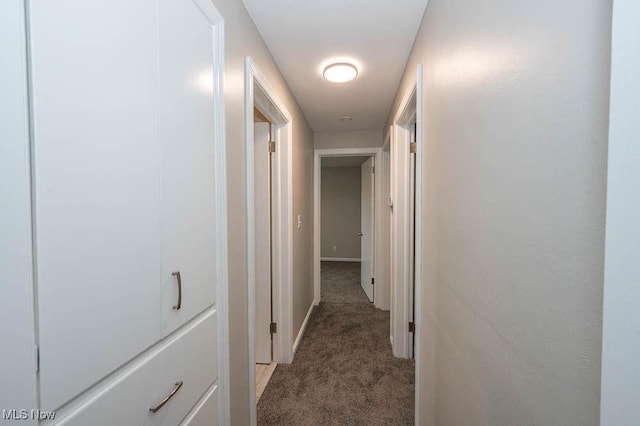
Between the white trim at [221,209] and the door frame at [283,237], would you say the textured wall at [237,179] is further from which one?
the door frame at [283,237]

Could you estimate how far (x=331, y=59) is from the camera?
1.88 meters

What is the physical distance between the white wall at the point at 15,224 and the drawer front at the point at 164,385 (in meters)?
0.16

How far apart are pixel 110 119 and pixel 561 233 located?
99 centimetres

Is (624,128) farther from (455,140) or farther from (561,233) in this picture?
(455,140)

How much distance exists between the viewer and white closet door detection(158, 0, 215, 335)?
79 cm

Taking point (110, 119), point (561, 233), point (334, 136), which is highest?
point (334, 136)

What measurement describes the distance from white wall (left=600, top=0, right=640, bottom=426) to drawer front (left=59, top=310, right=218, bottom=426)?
95cm

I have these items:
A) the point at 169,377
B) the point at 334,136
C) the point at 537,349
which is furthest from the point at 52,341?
the point at 334,136

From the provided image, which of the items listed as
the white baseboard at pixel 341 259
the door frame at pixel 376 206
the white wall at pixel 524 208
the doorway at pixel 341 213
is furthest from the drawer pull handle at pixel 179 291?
the white baseboard at pixel 341 259

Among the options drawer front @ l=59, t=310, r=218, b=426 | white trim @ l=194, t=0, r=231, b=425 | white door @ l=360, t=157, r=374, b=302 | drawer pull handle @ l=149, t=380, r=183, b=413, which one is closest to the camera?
drawer front @ l=59, t=310, r=218, b=426

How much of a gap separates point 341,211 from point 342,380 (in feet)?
15.7

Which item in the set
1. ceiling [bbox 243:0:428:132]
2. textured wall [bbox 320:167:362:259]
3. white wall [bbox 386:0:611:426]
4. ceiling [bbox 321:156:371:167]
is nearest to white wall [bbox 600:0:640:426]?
white wall [bbox 386:0:611:426]

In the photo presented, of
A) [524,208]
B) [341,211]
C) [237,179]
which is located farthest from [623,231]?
[341,211]

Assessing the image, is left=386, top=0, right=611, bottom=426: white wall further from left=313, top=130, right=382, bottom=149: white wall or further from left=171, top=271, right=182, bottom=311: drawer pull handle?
left=313, top=130, right=382, bottom=149: white wall
